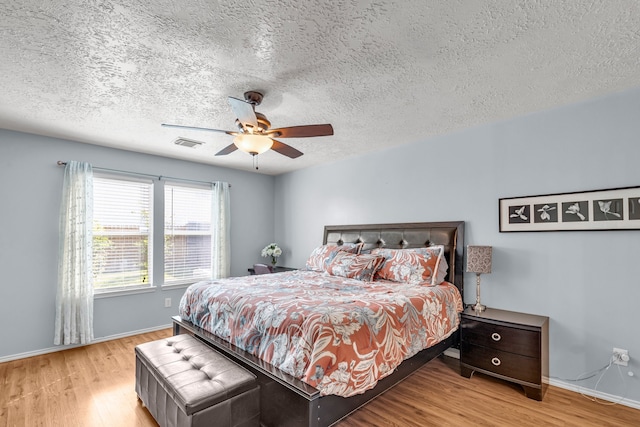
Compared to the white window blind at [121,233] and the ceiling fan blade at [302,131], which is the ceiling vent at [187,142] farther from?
the ceiling fan blade at [302,131]

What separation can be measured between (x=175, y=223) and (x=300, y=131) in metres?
3.09

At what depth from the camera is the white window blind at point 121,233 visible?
3932 mm

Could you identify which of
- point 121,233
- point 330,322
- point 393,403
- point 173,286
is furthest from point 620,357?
point 121,233

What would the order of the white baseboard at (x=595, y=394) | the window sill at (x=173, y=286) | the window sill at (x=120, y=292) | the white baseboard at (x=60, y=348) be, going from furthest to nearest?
the window sill at (x=173, y=286) < the window sill at (x=120, y=292) < the white baseboard at (x=60, y=348) < the white baseboard at (x=595, y=394)

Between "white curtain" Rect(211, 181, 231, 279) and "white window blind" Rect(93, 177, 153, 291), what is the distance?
2.98 feet

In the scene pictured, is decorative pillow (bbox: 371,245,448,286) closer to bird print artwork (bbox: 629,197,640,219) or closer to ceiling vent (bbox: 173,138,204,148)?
bird print artwork (bbox: 629,197,640,219)

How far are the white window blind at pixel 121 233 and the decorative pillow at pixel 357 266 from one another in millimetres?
2727

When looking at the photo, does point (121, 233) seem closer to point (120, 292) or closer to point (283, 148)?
point (120, 292)

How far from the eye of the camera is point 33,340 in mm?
3408

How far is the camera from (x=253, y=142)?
2461mm

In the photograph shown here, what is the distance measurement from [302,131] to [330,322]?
147cm

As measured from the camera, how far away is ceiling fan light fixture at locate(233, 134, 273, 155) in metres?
2.44

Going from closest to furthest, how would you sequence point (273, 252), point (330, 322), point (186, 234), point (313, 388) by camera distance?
point (313, 388), point (330, 322), point (186, 234), point (273, 252)

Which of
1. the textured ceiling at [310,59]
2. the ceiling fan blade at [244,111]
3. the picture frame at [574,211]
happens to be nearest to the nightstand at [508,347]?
the picture frame at [574,211]
